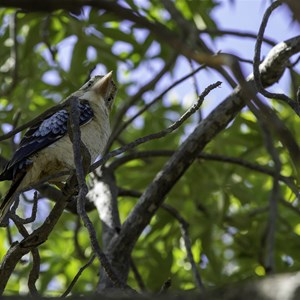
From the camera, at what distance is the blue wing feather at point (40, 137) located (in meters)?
4.87

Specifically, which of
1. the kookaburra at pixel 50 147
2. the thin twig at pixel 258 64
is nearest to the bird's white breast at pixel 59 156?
the kookaburra at pixel 50 147

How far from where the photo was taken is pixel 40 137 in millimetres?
5148

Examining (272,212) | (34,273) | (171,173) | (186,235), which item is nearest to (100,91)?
(171,173)

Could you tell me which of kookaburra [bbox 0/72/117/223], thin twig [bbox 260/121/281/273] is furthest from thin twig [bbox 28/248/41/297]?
thin twig [bbox 260/121/281/273]

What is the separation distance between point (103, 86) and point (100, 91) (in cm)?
5

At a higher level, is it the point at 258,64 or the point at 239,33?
the point at 239,33

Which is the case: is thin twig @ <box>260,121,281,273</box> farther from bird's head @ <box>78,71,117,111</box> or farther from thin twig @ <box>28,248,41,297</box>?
bird's head @ <box>78,71,117,111</box>

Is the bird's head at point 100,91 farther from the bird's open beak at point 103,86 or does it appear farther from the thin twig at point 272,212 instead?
the thin twig at point 272,212

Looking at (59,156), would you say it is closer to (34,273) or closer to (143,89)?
(143,89)

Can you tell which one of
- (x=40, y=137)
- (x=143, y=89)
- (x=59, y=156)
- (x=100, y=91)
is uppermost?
(x=100, y=91)

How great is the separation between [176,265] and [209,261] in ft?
3.36

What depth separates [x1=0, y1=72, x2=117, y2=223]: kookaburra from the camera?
15.9ft

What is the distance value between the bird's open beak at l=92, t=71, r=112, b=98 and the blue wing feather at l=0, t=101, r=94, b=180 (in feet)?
1.15

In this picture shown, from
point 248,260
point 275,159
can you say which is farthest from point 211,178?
point 275,159
